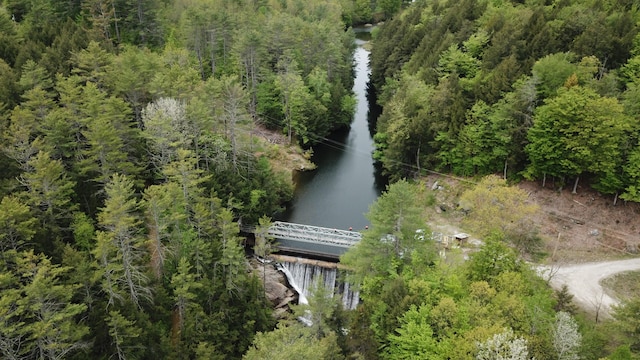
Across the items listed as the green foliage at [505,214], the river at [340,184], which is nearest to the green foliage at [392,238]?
the green foliage at [505,214]

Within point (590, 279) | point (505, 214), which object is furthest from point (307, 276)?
point (590, 279)

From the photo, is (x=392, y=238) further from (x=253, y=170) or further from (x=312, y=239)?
(x=253, y=170)

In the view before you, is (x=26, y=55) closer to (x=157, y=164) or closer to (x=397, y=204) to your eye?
(x=157, y=164)

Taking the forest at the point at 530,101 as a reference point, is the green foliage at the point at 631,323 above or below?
below

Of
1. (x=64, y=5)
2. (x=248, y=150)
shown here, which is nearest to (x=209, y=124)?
(x=248, y=150)

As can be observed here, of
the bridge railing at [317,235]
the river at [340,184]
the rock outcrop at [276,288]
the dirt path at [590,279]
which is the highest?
the dirt path at [590,279]

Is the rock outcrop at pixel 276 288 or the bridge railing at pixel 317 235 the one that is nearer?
the rock outcrop at pixel 276 288

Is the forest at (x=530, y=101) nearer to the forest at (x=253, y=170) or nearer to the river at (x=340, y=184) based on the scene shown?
the forest at (x=253, y=170)
